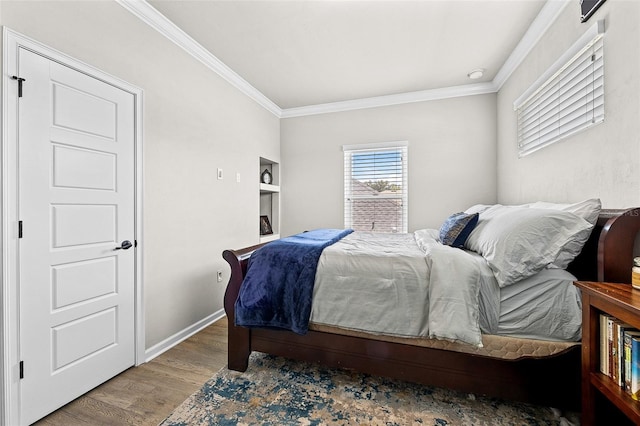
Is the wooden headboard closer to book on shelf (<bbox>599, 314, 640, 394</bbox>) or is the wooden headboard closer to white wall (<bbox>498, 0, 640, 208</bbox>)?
white wall (<bbox>498, 0, 640, 208</bbox>)

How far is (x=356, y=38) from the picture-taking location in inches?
97.4

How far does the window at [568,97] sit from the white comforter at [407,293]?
3.90 ft

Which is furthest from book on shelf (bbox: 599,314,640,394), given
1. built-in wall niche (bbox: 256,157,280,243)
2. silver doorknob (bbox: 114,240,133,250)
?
built-in wall niche (bbox: 256,157,280,243)

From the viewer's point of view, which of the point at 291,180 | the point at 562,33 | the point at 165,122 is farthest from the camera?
the point at 291,180

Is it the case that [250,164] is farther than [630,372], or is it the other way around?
[250,164]

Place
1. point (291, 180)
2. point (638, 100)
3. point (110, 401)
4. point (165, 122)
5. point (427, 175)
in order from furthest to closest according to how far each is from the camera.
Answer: point (291, 180)
point (427, 175)
point (165, 122)
point (110, 401)
point (638, 100)

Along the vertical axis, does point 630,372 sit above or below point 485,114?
below

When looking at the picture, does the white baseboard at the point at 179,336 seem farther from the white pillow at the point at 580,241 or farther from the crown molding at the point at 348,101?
the white pillow at the point at 580,241

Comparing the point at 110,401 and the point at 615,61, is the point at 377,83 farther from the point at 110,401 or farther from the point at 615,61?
the point at 110,401

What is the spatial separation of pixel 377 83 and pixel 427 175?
4.39 feet

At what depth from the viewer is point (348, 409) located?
1586 mm

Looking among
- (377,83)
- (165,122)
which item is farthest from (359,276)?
(377,83)

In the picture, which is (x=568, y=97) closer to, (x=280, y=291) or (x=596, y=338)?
(x=596, y=338)

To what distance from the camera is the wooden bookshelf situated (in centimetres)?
106
